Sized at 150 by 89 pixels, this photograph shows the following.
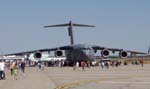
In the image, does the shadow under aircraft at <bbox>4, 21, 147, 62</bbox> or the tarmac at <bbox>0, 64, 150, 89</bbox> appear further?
the shadow under aircraft at <bbox>4, 21, 147, 62</bbox>

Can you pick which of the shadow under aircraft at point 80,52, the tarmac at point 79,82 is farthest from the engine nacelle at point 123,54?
the tarmac at point 79,82

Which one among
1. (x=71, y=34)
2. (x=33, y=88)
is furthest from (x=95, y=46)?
(x=33, y=88)

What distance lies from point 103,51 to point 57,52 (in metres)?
6.58

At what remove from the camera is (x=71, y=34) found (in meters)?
82.1

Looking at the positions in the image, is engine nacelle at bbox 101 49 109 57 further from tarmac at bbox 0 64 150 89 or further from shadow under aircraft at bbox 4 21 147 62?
tarmac at bbox 0 64 150 89

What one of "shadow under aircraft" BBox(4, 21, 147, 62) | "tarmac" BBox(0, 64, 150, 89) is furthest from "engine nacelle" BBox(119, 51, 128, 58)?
"tarmac" BBox(0, 64, 150, 89)

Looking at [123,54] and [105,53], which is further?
[123,54]

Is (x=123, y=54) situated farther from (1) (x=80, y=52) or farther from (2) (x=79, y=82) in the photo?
(2) (x=79, y=82)

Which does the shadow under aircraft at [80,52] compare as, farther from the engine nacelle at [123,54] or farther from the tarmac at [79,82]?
the tarmac at [79,82]

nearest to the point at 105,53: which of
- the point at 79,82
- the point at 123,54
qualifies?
the point at 123,54

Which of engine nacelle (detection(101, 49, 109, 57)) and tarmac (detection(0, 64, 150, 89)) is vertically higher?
engine nacelle (detection(101, 49, 109, 57))

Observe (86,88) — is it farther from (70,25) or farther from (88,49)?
(70,25)

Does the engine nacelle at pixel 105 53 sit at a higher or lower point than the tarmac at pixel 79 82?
higher

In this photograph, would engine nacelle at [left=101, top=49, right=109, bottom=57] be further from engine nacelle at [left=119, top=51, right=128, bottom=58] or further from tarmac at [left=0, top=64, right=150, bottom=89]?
tarmac at [left=0, top=64, right=150, bottom=89]
